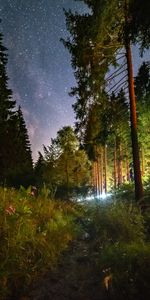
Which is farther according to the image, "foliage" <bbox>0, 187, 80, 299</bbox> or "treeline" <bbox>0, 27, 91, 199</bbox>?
"treeline" <bbox>0, 27, 91, 199</bbox>

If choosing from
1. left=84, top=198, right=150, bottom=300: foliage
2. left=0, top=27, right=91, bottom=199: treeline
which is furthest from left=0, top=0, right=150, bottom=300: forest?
left=0, top=27, right=91, bottom=199: treeline

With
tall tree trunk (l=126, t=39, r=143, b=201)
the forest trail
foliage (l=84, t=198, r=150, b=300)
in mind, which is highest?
tall tree trunk (l=126, t=39, r=143, b=201)

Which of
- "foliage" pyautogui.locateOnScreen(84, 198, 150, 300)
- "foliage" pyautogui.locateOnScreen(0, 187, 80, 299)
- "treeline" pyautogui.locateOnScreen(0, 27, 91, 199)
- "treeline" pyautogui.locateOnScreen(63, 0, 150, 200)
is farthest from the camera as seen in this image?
"treeline" pyautogui.locateOnScreen(0, 27, 91, 199)

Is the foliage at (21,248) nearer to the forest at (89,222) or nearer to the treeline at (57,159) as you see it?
the forest at (89,222)

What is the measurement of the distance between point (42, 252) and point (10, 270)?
1.25 m

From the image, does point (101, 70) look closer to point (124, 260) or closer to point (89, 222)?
point (89, 222)

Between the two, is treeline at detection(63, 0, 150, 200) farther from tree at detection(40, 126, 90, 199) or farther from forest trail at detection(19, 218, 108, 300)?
tree at detection(40, 126, 90, 199)

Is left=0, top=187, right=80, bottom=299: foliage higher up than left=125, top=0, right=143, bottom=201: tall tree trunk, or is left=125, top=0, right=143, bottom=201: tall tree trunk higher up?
left=125, top=0, right=143, bottom=201: tall tree trunk

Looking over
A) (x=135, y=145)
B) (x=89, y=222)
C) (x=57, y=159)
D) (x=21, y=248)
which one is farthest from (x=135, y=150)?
(x=57, y=159)

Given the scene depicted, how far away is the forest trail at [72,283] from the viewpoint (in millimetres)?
4953

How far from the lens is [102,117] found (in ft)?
50.0

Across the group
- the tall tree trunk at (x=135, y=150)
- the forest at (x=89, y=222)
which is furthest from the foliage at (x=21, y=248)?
the tall tree trunk at (x=135, y=150)

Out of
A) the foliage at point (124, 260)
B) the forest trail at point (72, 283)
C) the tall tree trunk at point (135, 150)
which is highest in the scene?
the tall tree trunk at point (135, 150)

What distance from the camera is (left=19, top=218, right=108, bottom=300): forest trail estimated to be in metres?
4.95
